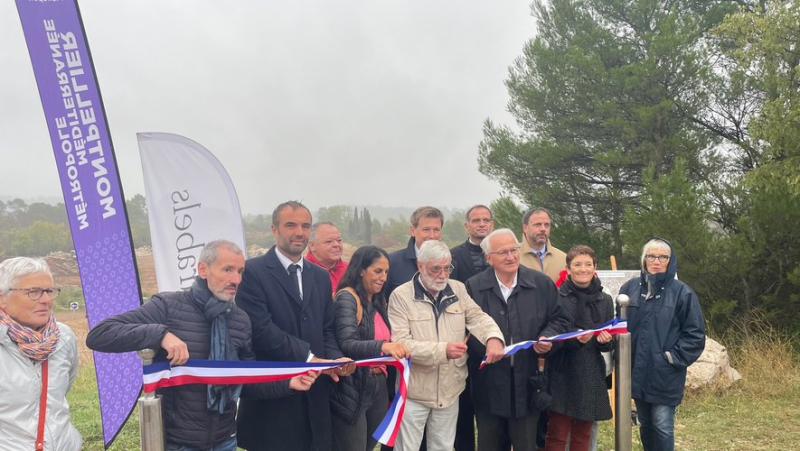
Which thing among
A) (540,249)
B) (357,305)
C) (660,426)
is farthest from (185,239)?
(660,426)

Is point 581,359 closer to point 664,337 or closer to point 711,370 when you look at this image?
point 664,337

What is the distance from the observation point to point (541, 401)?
3834mm

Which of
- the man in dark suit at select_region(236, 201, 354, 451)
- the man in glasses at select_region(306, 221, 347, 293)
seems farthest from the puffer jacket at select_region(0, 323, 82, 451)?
the man in glasses at select_region(306, 221, 347, 293)

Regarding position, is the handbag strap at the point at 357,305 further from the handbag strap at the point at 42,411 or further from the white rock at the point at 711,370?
the white rock at the point at 711,370

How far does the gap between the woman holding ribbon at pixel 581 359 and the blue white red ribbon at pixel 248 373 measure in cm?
122

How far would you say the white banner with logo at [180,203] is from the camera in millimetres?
5355

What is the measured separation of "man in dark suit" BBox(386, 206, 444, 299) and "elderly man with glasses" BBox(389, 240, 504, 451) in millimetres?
664

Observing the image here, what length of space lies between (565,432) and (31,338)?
3.44 metres

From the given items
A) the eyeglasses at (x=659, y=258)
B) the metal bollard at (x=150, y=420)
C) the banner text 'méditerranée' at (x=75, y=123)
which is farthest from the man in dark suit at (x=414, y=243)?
the banner text 'méditerranée' at (x=75, y=123)

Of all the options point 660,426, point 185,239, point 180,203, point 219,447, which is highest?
point 180,203

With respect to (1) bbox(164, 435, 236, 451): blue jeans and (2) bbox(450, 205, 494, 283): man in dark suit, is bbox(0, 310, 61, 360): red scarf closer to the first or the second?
(1) bbox(164, 435, 236, 451): blue jeans

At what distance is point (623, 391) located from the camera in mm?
4047

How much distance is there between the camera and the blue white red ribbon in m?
2.83

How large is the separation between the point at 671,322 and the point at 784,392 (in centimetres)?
472
